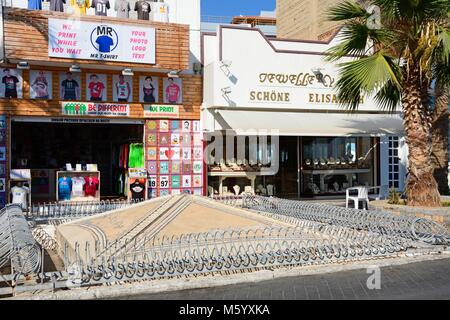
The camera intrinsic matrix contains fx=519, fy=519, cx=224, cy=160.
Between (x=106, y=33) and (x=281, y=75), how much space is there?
5.89 metres

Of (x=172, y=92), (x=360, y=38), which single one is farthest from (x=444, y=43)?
(x=172, y=92)

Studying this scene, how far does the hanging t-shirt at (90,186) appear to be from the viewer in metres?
16.1

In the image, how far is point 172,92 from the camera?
16516mm

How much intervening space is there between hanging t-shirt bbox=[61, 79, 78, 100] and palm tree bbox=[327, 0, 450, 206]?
25.6 ft

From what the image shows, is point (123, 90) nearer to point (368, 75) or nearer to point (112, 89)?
point (112, 89)

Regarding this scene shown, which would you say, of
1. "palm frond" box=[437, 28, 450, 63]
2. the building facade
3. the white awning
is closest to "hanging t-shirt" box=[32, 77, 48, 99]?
the white awning

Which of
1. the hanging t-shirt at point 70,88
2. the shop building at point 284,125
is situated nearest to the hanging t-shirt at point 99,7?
the hanging t-shirt at point 70,88

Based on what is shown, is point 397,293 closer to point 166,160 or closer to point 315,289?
point 315,289

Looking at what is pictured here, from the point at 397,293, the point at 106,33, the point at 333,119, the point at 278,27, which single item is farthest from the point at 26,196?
the point at 278,27

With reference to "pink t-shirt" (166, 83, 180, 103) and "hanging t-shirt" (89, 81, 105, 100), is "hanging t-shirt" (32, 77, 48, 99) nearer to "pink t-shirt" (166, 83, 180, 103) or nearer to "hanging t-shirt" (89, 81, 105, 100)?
"hanging t-shirt" (89, 81, 105, 100)

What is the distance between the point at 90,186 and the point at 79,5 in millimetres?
5514

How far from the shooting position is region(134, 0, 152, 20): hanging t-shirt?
1622cm

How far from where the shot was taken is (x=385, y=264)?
24.9 feet
